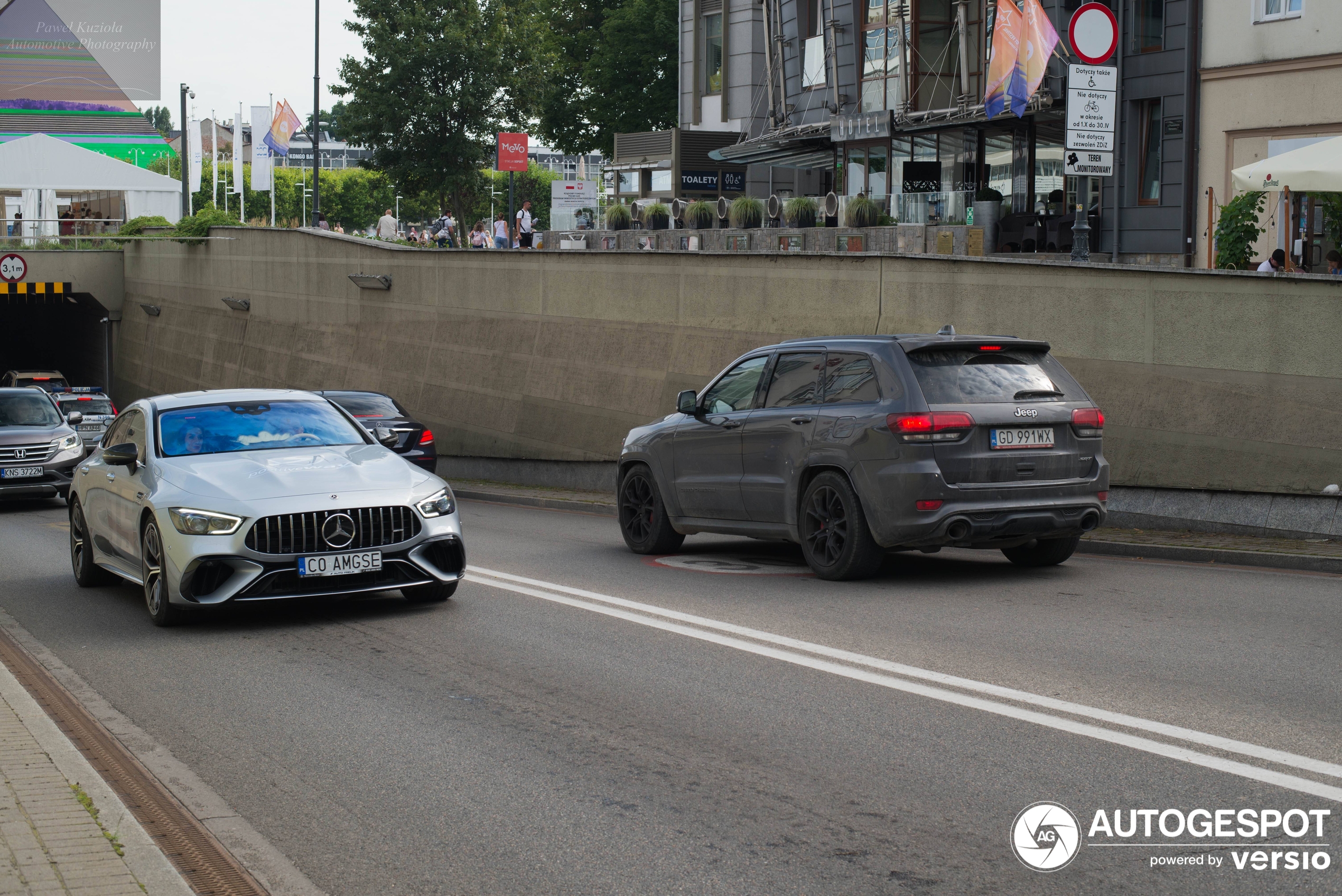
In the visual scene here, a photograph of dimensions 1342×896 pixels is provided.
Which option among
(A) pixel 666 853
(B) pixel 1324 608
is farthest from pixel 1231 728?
(B) pixel 1324 608

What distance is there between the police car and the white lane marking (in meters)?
22.3

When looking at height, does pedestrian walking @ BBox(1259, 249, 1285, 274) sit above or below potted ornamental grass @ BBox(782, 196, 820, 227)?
below

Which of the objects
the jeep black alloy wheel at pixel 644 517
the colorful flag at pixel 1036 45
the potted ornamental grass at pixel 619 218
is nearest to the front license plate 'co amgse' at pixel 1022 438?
the jeep black alloy wheel at pixel 644 517

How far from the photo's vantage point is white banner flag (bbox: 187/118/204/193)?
62.2m

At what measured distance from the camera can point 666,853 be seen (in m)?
4.85

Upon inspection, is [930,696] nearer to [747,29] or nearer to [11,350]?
[747,29]

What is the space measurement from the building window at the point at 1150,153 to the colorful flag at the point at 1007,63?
2.18 m

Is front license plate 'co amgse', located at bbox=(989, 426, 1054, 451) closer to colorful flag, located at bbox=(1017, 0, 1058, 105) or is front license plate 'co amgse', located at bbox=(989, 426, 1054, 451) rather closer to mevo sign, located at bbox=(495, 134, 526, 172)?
colorful flag, located at bbox=(1017, 0, 1058, 105)

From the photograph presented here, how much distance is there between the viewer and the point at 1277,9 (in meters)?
23.5

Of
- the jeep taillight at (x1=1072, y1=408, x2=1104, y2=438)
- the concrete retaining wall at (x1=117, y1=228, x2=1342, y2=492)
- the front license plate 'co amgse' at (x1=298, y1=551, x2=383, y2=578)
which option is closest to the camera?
the front license plate 'co amgse' at (x1=298, y1=551, x2=383, y2=578)

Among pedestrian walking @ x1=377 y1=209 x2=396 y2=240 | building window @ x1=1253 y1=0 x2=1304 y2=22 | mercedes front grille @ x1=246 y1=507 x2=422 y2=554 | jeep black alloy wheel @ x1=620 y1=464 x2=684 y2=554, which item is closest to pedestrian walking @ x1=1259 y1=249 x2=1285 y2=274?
building window @ x1=1253 y1=0 x2=1304 y2=22

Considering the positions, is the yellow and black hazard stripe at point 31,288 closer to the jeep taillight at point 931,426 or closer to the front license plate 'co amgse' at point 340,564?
the front license plate 'co amgse' at point 340,564

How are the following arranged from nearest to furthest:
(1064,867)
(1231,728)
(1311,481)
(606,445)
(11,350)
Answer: (1064,867)
(1231,728)
(1311,481)
(606,445)
(11,350)

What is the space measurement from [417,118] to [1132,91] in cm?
2947
